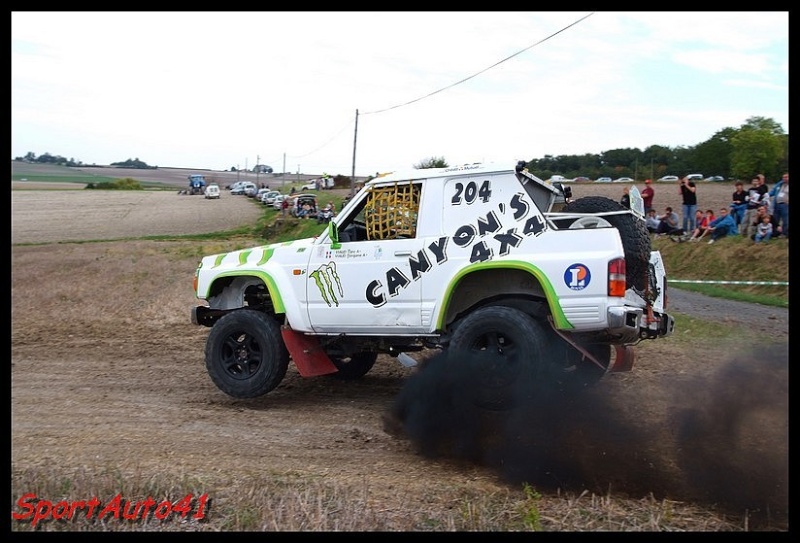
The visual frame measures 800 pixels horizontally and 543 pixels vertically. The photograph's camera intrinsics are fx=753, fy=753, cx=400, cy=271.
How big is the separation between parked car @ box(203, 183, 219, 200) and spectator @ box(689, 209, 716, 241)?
89.9 feet

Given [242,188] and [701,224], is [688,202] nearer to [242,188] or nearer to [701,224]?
[701,224]

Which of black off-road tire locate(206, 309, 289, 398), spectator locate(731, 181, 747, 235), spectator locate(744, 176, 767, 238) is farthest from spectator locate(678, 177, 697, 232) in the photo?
black off-road tire locate(206, 309, 289, 398)

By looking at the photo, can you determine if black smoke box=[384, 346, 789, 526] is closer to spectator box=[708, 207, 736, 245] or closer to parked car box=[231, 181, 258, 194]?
spectator box=[708, 207, 736, 245]

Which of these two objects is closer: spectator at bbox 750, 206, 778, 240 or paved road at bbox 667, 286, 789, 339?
paved road at bbox 667, 286, 789, 339

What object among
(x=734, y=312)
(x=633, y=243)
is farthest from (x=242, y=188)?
(x=633, y=243)

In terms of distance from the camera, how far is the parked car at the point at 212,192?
39.8m

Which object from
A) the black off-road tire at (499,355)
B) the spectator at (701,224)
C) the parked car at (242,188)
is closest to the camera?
the black off-road tire at (499,355)

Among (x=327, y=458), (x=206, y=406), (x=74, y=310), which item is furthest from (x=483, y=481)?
(x=74, y=310)

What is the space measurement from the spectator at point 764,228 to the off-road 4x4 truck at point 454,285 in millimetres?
9178

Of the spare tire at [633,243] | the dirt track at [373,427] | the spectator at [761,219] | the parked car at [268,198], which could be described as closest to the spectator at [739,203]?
the spectator at [761,219]

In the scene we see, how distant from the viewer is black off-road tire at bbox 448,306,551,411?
6227 millimetres

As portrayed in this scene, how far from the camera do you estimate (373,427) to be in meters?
7.05

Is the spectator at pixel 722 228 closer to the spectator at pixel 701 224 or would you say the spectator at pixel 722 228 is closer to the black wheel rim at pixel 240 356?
the spectator at pixel 701 224

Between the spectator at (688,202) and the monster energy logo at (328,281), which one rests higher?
the spectator at (688,202)
